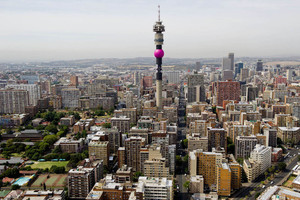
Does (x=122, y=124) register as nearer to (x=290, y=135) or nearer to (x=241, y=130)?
(x=241, y=130)

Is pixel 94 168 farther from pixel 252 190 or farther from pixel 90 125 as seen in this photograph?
pixel 90 125

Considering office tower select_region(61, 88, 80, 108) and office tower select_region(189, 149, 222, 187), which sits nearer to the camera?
office tower select_region(189, 149, 222, 187)

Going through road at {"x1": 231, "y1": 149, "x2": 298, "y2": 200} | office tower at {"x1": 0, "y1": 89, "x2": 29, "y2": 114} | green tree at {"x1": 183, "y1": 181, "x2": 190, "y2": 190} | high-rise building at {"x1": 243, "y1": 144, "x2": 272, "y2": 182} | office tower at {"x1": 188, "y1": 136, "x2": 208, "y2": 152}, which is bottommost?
road at {"x1": 231, "y1": 149, "x2": 298, "y2": 200}

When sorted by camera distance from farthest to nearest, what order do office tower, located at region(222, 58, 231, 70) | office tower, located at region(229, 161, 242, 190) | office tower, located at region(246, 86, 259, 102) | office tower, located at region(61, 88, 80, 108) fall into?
office tower, located at region(222, 58, 231, 70) < office tower, located at region(61, 88, 80, 108) < office tower, located at region(246, 86, 259, 102) < office tower, located at region(229, 161, 242, 190)

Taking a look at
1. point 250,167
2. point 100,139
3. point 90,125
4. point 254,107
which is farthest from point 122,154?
point 254,107

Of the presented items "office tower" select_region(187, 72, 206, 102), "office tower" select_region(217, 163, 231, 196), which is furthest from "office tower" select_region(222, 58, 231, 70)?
"office tower" select_region(217, 163, 231, 196)

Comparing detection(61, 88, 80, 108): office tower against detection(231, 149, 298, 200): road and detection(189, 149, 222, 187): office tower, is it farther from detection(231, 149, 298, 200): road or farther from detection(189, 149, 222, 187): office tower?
detection(231, 149, 298, 200): road

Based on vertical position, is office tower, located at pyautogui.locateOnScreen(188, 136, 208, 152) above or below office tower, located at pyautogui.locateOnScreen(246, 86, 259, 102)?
below
